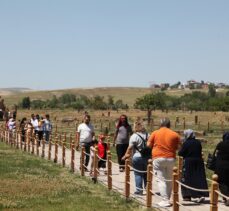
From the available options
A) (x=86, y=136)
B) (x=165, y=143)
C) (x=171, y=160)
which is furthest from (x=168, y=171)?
(x=86, y=136)

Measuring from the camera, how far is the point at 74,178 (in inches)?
760

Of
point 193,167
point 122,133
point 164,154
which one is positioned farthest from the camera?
point 122,133

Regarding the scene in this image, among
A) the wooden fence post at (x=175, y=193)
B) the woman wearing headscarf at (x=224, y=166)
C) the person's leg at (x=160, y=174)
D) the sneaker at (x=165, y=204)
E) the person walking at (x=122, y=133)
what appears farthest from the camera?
the person walking at (x=122, y=133)

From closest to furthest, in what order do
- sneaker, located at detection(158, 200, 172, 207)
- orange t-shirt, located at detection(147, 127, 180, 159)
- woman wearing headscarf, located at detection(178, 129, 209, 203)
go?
1. sneaker, located at detection(158, 200, 172, 207)
2. orange t-shirt, located at detection(147, 127, 180, 159)
3. woman wearing headscarf, located at detection(178, 129, 209, 203)

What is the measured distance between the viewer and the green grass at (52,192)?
541 inches

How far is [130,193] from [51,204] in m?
2.54

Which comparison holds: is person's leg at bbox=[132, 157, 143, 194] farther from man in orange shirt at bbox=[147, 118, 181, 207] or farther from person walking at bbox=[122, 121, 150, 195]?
man in orange shirt at bbox=[147, 118, 181, 207]

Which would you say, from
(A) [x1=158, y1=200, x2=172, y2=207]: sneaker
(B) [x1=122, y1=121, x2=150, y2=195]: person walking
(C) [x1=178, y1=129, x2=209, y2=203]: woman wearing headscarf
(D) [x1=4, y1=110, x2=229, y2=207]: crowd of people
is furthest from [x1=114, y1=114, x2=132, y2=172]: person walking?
(A) [x1=158, y1=200, x2=172, y2=207]: sneaker

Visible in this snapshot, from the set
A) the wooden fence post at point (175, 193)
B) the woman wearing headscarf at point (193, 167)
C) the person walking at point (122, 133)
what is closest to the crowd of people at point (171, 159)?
the woman wearing headscarf at point (193, 167)

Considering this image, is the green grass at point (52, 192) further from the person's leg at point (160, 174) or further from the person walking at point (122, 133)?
the person walking at point (122, 133)

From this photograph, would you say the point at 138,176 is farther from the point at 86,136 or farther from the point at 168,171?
the point at 86,136

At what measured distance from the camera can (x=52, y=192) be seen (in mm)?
15898

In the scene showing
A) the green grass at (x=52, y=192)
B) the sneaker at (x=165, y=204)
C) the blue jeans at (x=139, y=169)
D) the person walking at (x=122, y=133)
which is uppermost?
the person walking at (x=122, y=133)

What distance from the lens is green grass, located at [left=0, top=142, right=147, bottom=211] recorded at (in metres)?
13.7
